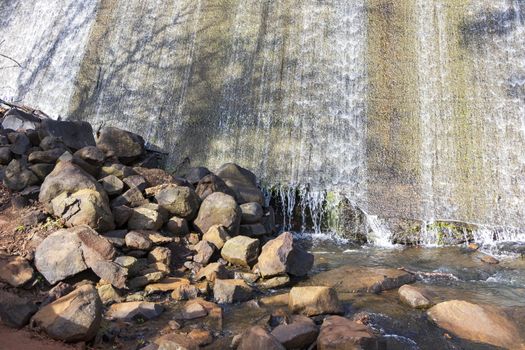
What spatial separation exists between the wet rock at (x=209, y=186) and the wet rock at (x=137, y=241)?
5.24 feet

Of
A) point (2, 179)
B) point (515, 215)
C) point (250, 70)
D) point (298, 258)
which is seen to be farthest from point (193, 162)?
point (515, 215)

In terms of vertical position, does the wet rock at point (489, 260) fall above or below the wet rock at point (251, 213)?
below

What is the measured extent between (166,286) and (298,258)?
1.63 m

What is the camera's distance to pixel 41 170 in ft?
22.6

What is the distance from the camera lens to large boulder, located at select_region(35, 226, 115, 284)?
5074 millimetres

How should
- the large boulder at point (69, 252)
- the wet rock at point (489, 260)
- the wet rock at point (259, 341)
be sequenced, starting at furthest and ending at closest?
the wet rock at point (489, 260)
the large boulder at point (69, 252)
the wet rock at point (259, 341)

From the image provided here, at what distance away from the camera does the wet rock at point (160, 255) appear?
5820 mm

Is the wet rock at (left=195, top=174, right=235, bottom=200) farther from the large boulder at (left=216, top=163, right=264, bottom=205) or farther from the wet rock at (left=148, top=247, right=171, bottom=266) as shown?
the wet rock at (left=148, top=247, right=171, bottom=266)

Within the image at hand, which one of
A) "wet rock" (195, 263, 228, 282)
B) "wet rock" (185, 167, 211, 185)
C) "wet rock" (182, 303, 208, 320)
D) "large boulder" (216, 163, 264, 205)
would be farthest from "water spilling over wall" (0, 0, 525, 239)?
"wet rock" (182, 303, 208, 320)

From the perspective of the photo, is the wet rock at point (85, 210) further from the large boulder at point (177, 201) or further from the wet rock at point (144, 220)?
the large boulder at point (177, 201)

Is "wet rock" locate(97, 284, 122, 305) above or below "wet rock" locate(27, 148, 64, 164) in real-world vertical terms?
below

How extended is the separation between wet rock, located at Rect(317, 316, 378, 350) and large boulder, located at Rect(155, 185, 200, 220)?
125 inches

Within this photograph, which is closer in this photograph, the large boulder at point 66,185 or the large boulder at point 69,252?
the large boulder at point 69,252

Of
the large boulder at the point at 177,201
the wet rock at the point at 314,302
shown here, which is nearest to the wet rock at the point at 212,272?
the wet rock at the point at 314,302
